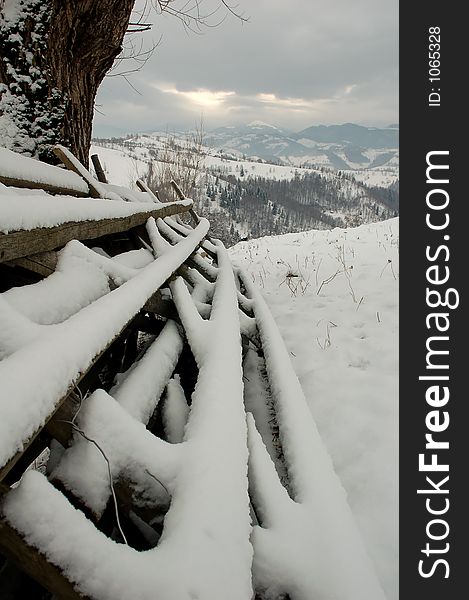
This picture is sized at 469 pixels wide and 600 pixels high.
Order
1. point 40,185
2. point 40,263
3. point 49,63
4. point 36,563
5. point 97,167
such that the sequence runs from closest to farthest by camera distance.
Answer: point 36,563, point 40,263, point 40,185, point 49,63, point 97,167

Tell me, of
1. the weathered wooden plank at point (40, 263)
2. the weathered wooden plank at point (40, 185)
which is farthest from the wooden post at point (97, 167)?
the weathered wooden plank at point (40, 263)

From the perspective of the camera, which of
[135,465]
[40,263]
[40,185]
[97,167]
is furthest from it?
[97,167]

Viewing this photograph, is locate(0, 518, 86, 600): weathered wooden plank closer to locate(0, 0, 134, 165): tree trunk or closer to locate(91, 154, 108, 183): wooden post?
locate(0, 0, 134, 165): tree trunk

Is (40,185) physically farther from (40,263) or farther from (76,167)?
(40,263)

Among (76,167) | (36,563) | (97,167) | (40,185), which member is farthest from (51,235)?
(97,167)

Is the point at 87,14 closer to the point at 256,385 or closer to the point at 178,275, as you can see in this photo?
the point at 178,275

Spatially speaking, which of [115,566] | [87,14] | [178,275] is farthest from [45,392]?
[87,14]

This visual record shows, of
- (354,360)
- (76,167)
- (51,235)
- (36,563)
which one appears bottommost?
(354,360)

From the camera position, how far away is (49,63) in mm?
3686

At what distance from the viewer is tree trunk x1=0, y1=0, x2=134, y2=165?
3.49 m

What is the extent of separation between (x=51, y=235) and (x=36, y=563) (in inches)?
55.2

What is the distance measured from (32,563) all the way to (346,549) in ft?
3.05

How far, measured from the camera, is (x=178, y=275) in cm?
308

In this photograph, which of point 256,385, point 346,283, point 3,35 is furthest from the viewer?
point 346,283
